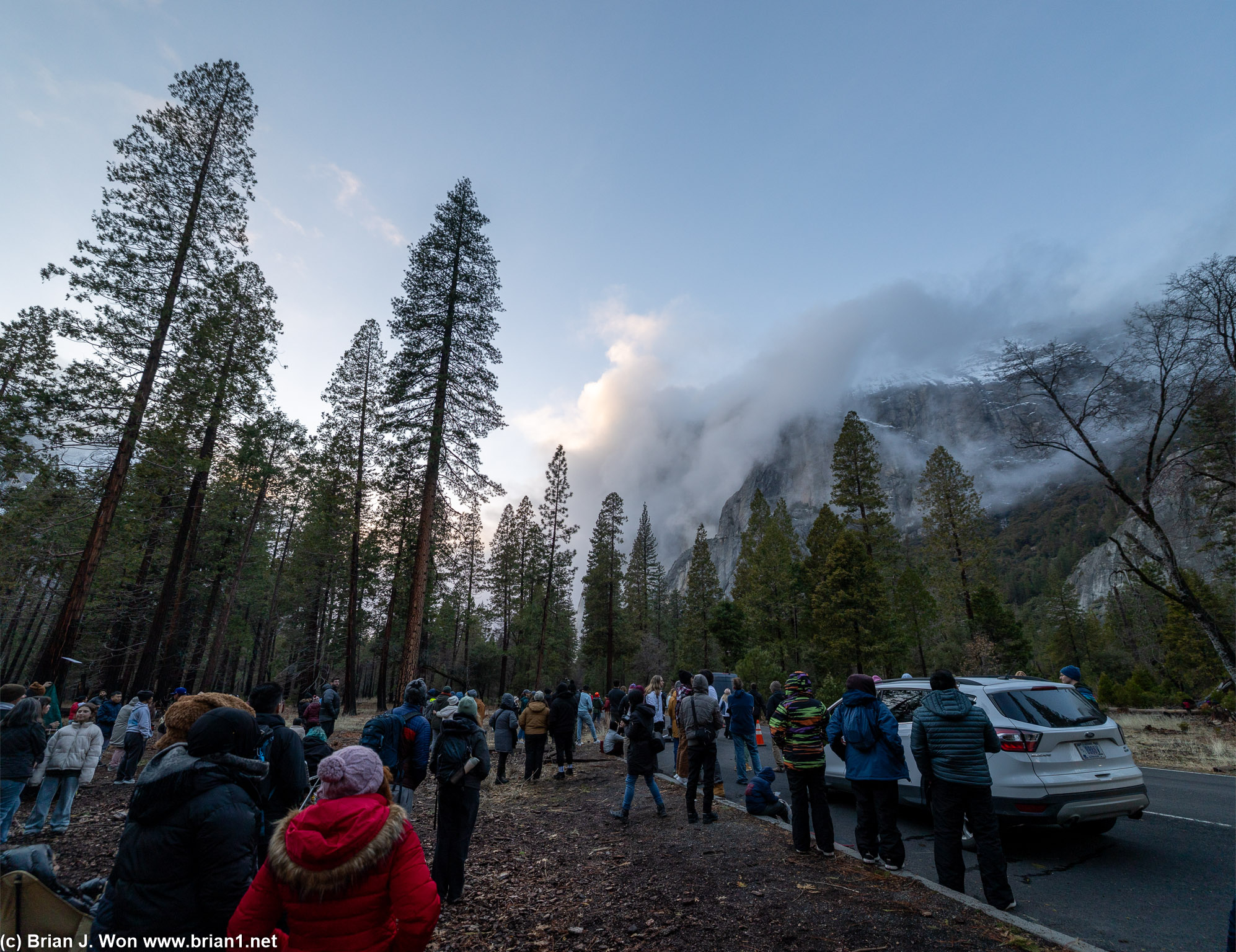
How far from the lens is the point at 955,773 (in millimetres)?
5035

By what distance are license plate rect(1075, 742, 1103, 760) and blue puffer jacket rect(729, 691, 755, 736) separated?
202 inches

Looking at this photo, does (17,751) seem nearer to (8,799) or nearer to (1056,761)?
(8,799)

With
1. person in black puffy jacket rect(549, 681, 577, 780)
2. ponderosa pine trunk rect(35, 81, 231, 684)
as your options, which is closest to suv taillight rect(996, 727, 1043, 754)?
person in black puffy jacket rect(549, 681, 577, 780)

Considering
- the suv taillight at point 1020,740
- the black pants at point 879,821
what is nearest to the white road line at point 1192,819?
the suv taillight at point 1020,740

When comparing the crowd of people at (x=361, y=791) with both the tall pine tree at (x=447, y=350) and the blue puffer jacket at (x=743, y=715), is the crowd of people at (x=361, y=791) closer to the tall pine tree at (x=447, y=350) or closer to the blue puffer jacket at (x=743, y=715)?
the blue puffer jacket at (x=743, y=715)

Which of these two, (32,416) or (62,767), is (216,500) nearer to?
(32,416)

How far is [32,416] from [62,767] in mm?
9640

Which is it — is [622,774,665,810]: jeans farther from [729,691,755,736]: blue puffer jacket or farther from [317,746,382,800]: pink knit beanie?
[317,746,382,800]: pink knit beanie

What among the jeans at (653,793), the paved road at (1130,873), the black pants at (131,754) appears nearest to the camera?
the paved road at (1130,873)

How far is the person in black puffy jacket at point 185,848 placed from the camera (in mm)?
2615

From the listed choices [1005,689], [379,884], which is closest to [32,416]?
[379,884]

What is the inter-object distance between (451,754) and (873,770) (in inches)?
182

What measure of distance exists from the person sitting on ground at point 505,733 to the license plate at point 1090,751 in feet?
34.7

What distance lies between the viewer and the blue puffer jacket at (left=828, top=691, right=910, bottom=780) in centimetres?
567
